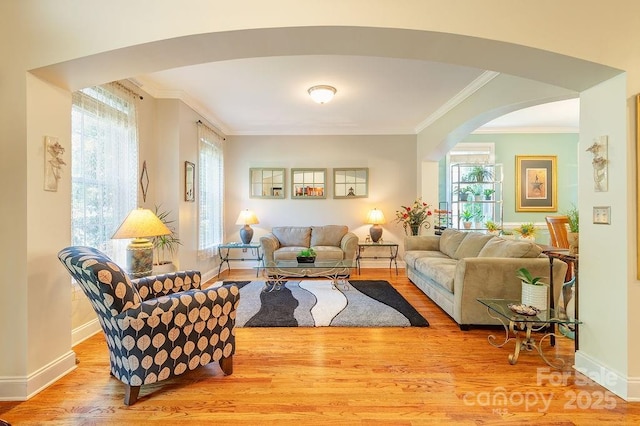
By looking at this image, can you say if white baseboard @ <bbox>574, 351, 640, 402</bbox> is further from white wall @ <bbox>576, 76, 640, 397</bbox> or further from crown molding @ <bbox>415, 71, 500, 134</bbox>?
crown molding @ <bbox>415, 71, 500, 134</bbox>

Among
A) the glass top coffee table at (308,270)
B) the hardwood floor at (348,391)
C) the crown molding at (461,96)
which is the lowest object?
the hardwood floor at (348,391)

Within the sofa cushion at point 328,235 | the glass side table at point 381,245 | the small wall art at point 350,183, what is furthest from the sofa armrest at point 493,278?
the small wall art at point 350,183

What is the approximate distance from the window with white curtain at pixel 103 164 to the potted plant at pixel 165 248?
404mm

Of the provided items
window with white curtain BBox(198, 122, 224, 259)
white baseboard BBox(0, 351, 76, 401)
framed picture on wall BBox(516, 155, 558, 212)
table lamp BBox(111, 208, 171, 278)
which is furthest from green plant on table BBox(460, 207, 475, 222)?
white baseboard BBox(0, 351, 76, 401)

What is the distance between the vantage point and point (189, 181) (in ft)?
14.1

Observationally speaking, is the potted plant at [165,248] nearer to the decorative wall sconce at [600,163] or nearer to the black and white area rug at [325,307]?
the black and white area rug at [325,307]

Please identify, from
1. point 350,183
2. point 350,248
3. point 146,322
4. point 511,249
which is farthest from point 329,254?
point 146,322

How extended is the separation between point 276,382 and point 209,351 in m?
0.52

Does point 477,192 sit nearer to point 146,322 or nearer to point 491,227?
point 491,227

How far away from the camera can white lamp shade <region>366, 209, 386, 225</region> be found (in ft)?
18.5

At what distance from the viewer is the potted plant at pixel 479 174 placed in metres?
6.12

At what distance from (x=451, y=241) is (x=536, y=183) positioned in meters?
3.16

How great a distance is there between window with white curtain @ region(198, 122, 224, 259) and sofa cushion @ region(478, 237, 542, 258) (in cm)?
402

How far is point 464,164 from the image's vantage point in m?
6.22
